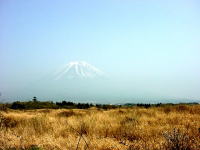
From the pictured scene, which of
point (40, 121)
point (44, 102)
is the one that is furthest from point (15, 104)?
point (40, 121)

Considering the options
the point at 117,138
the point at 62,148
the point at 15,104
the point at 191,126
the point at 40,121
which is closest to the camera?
the point at 62,148

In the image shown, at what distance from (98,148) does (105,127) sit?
2.76 m

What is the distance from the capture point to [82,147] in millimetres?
5965

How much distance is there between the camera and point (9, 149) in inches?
217

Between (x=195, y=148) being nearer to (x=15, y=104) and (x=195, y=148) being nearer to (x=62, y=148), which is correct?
(x=62, y=148)

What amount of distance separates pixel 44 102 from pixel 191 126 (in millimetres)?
50093

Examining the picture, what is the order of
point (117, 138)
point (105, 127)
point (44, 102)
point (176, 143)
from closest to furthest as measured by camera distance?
point (176, 143), point (117, 138), point (105, 127), point (44, 102)

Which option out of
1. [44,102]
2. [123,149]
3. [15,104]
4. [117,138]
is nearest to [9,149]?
[123,149]

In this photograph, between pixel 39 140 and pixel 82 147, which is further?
pixel 39 140

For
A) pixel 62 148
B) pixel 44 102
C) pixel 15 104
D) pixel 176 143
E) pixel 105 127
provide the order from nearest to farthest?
pixel 176 143 → pixel 62 148 → pixel 105 127 → pixel 15 104 → pixel 44 102

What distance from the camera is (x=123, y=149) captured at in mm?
5961

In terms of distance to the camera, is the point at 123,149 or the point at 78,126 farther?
the point at 78,126

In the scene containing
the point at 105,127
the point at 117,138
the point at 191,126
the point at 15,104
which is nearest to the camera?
the point at 117,138

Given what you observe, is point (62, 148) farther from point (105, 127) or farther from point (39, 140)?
point (105, 127)
